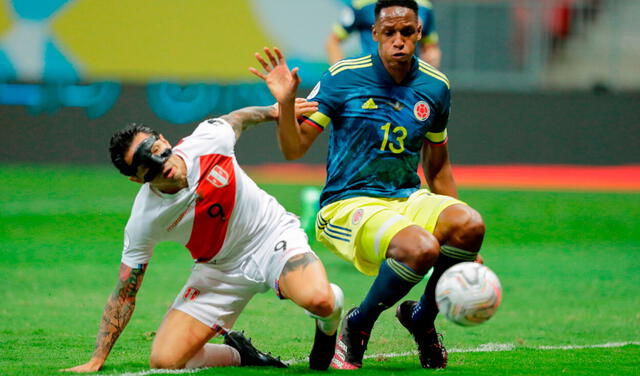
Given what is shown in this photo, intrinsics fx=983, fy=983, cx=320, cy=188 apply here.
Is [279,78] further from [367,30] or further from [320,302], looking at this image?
[367,30]

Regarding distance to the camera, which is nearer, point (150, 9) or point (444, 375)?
point (444, 375)

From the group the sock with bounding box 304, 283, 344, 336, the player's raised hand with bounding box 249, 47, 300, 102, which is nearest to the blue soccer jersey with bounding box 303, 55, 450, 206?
the player's raised hand with bounding box 249, 47, 300, 102

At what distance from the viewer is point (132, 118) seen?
60.6ft

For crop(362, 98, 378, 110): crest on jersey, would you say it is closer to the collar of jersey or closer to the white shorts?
the collar of jersey

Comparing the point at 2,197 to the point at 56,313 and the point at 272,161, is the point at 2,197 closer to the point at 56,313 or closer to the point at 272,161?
the point at 272,161

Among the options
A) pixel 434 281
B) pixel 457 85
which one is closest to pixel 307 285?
pixel 434 281

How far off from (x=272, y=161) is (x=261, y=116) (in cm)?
1305

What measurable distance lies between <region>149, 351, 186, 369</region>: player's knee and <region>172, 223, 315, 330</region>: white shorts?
0.33 m

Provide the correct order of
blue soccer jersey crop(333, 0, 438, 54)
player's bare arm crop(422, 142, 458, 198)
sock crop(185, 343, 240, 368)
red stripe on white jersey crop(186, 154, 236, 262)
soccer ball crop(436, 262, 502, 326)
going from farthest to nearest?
blue soccer jersey crop(333, 0, 438, 54) < player's bare arm crop(422, 142, 458, 198) < sock crop(185, 343, 240, 368) < red stripe on white jersey crop(186, 154, 236, 262) < soccer ball crop(436, 262, 502, 326)

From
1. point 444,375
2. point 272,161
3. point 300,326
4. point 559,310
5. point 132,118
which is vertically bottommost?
point 272,161

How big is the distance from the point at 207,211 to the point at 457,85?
44.2 feet

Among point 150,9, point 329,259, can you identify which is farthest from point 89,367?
point 150,9

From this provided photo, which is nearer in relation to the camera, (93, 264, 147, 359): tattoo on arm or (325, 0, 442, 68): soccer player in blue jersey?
(93, 264, 147, 359): tattoo on arm

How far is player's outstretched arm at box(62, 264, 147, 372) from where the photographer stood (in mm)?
5328
